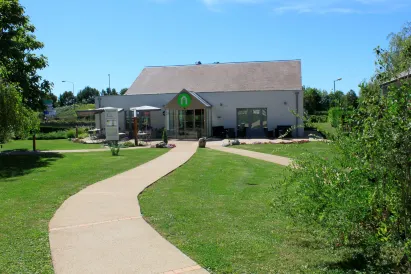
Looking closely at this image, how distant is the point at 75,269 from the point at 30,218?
2.98 meters

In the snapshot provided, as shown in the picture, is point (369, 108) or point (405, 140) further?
point (369, 108)

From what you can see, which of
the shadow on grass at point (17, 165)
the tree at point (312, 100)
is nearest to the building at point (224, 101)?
the shadow on grass at point (17, 165)

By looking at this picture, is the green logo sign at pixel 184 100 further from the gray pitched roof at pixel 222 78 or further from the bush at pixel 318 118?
the bush at pixel 318 118

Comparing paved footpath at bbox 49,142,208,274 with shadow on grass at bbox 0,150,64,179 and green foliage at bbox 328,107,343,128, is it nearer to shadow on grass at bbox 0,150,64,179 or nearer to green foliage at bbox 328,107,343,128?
green foliage at bbox 328,107,343,128

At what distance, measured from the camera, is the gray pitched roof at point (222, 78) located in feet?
113

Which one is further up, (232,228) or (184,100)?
(184,100)

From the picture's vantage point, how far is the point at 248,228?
6578mm

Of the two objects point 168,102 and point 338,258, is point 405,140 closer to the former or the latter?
point 338,258

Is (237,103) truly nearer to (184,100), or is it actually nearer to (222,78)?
(184,100)

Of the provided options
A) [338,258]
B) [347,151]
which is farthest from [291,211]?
[347,151]

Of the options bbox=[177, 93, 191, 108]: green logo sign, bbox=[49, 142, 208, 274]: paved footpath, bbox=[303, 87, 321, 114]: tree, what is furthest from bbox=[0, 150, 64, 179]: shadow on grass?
bbox=[303, 87, 321, 114]: tree

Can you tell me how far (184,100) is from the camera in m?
32.4

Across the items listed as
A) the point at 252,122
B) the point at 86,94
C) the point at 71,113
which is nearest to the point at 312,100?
the point at 252,122

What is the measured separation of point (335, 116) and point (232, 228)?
8.07 feet
